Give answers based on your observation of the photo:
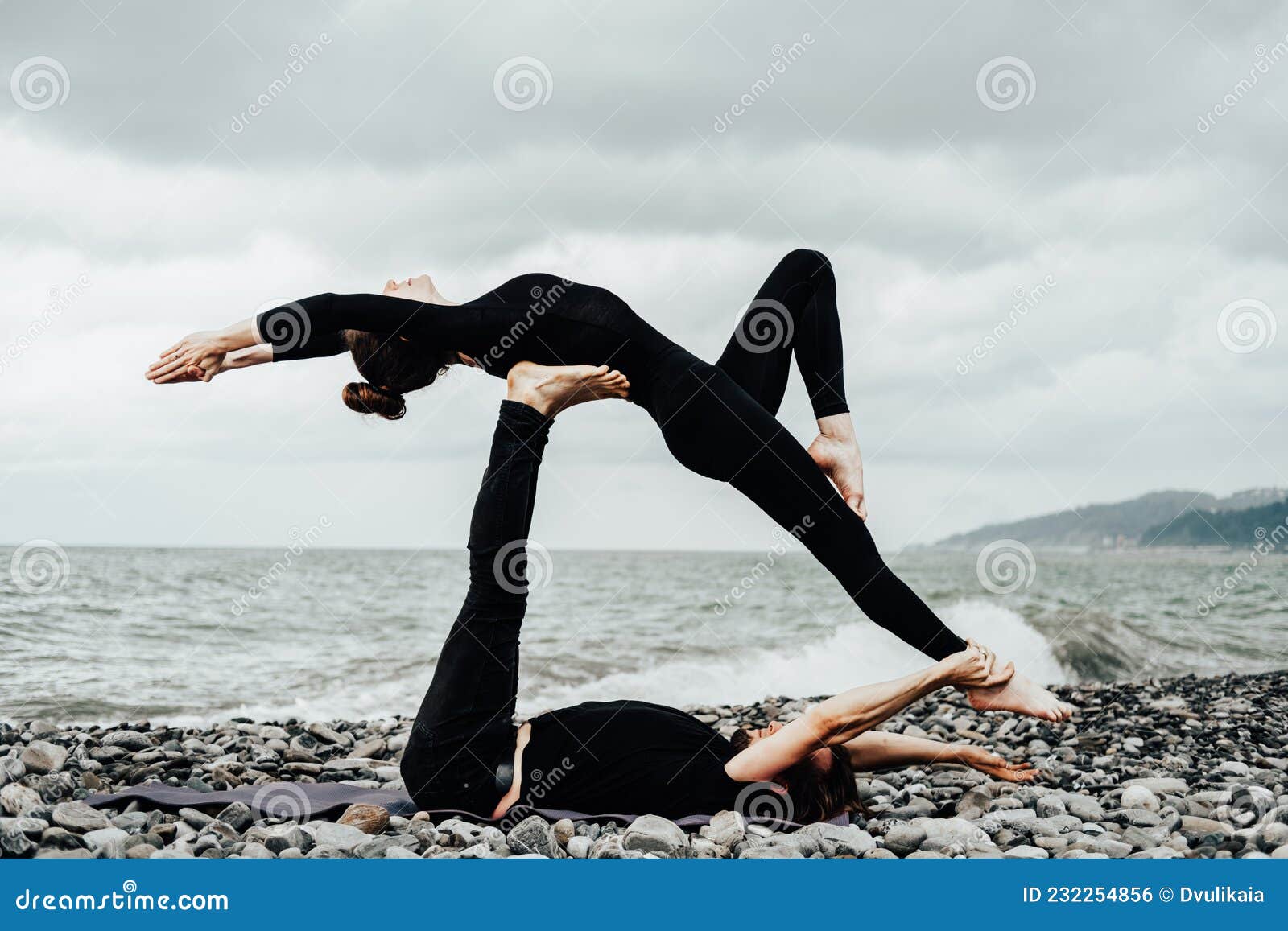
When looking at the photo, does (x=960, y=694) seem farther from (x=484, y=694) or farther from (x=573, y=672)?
(x=484, y=694)

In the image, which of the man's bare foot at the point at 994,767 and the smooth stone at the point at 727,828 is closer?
the smooth stone at the point at 727,828

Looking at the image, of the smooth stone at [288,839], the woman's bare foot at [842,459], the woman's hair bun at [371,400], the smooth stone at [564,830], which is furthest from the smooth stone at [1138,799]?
the woman's hair bun at [371,400]

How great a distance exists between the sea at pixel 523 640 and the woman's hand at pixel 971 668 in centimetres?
175

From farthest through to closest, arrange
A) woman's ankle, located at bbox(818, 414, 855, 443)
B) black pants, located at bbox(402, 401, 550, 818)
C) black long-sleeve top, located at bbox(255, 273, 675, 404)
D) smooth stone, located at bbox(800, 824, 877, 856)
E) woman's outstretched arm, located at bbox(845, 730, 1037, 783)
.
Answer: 1. woman's outstretched arm, located at bbox(845, 730, 1037, 783)
2. woman's ankle, located at bbox(818, 414, 855, 443)
3. black long-sleeve top, located at bbox(255, 273, 675, 404)
4. black pants, located at bbox(402, 401, 550, 818)
5. smooth stone, located at bbox(800, 824, 877, 856)

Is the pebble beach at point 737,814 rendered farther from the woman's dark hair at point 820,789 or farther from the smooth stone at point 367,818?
the woman's dark hair at point 820,789

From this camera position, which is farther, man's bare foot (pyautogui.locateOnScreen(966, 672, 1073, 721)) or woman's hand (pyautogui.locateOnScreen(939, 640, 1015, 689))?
man's bare foot (pyautogui.locateOnScreen(966, 672, 1073, 721))

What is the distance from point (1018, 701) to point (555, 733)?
1.89 meters

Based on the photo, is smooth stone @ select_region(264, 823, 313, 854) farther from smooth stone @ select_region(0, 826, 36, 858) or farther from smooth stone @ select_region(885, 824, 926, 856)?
smooth stone @ select_region(885, 824, 926, 856)

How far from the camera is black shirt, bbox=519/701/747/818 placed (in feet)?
13.6

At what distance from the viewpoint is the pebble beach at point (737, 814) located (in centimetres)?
367

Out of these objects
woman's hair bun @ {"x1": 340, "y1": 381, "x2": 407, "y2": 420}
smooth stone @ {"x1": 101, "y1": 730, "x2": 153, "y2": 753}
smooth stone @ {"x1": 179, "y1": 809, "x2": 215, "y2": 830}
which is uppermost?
woman's hair bun @ {"x1": 340, "y1": 381, "x2": 407, "y2": 420}

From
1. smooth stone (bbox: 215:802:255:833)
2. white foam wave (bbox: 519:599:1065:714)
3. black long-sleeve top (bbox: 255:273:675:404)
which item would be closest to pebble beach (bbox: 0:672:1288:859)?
smooth stone (bbox: 215:802:255:833)

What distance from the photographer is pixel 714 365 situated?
14.2 feet

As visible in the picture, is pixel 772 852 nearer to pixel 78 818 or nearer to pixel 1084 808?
pixel 1084 808
